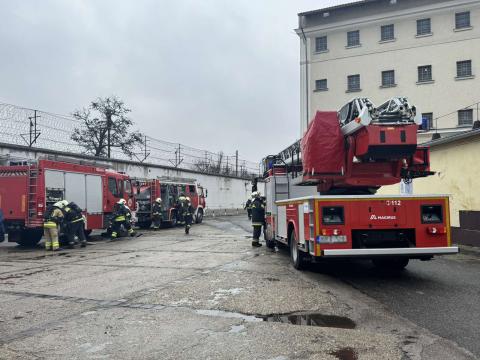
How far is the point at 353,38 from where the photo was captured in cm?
3691

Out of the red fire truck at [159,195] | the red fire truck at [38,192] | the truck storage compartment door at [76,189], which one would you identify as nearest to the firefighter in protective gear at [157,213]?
the red fire truck at [159,195]

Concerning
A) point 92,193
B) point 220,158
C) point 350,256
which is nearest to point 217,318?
point 350,256

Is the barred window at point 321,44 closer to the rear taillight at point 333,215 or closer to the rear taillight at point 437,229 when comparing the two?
the rear taillight at point 437,229

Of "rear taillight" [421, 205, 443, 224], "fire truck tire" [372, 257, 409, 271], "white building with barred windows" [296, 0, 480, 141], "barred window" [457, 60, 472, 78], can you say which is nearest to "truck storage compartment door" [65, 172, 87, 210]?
"fire truck tire" [372, 257, 409, 271]

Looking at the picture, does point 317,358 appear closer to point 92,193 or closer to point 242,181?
point 92,193

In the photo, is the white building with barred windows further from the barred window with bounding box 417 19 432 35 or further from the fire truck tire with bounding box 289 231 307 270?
the fire truck tire with bounding box 289 231 307 270

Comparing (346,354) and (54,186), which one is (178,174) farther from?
(346,354)

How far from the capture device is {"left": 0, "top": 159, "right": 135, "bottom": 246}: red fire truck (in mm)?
14453

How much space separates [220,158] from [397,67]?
15.5 metres

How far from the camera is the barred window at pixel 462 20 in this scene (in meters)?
→ 33.6

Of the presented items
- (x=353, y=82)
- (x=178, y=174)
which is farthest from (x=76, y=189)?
(x=353, y=82)

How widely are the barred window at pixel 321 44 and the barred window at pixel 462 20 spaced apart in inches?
379

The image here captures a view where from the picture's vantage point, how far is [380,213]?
299 inches

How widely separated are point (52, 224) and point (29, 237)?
2145 millimetres
